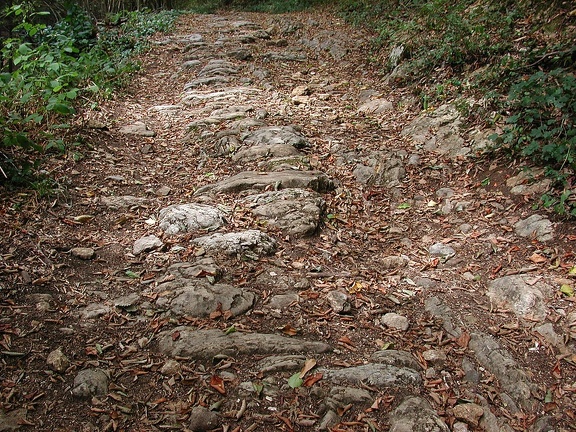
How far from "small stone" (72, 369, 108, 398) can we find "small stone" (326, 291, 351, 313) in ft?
5.14

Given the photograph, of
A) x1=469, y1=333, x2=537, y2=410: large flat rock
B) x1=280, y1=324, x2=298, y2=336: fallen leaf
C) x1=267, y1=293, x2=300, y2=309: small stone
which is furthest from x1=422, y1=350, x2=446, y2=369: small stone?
x1=267, y1=293, x2=300, y2=309: small stone

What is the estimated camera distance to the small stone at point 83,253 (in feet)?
11.2

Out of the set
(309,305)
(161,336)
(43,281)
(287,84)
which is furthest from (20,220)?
(287,84)

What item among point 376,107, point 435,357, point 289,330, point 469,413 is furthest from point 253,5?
point 469,413

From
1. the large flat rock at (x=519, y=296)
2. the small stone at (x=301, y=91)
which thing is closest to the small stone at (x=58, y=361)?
the large flat rock at (x=519, y=296)

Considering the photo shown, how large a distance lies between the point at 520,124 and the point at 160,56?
7.88m

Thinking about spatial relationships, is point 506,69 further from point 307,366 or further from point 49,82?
point 49,82

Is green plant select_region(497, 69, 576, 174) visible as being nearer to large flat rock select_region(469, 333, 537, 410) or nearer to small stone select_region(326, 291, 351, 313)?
large flat rock select_region(469, 333, 537, 410)

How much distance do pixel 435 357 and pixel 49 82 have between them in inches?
210

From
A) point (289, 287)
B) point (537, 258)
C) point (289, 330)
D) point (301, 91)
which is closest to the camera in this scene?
point (289, 330)

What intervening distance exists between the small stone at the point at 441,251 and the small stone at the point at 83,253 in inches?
113

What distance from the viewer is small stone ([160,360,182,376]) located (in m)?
2.52

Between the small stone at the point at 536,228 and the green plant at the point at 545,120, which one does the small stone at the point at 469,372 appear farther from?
the green plant at the point at 545,120

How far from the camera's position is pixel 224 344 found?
2.70m
